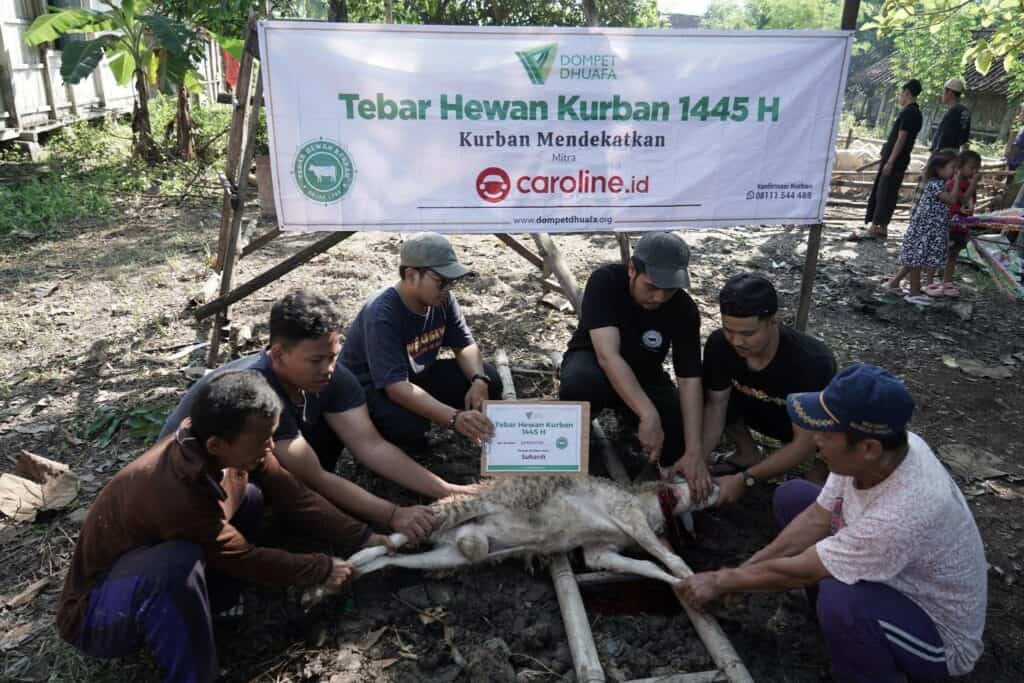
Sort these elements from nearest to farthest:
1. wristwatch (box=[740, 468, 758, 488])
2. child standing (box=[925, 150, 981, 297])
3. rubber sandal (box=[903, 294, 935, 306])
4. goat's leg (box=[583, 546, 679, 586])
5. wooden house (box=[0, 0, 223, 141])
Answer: goat's leg (box=[583, 546, 679, 586]) → wristwatch (box=[740, 468, 758, 488]) → child standing (box=[925, 150, 981, 297]) → rubber sandal (box=[903, 294, 935, 306]) → wooden house (box=[0, 0, 223, 141])

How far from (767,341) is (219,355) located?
3794mm

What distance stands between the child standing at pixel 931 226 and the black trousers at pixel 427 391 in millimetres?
5108

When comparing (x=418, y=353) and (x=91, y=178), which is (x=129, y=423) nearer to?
(x=418, y=353)

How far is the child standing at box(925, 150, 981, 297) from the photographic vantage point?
6.64m

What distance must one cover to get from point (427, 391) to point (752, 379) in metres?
1.82

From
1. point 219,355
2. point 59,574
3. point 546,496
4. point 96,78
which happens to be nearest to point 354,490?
point 546,496

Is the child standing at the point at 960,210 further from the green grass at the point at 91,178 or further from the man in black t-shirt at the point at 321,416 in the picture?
the green grass at the point at 91,178

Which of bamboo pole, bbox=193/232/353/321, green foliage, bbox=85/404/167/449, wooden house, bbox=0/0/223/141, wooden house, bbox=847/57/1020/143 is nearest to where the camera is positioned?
bamboo pole, bbox=193/232/353/321

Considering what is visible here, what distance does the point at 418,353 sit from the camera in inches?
145

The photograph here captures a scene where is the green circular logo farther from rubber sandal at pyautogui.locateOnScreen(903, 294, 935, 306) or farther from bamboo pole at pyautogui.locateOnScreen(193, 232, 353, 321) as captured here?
rubber sandal at pyautogui.locateOnScreen(903, 294, 935, 306)

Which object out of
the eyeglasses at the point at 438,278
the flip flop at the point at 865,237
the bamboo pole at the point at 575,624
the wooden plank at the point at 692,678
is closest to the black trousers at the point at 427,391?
the eyeglasses at the point at 438,278

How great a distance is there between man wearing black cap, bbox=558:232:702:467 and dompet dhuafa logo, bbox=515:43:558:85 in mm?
987

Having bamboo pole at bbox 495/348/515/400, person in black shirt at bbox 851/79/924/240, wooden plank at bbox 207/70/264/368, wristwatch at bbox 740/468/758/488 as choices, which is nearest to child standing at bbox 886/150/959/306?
person in black shirt at bbox 851/79/924/240


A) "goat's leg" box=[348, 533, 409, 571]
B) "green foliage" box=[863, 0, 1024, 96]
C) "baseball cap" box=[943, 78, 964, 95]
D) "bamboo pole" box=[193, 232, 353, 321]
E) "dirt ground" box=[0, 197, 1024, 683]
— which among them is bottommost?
"dirt ground" box=[0, 197, 1024, 683]
